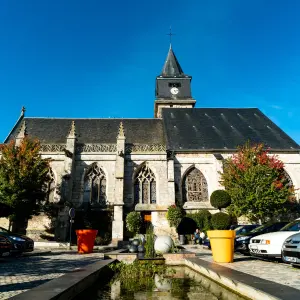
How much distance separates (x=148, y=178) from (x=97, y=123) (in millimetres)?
9302

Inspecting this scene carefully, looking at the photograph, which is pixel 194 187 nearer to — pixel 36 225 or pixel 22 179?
pixel 36 225

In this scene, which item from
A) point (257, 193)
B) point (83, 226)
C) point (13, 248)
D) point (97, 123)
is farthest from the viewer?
point (97, 123)

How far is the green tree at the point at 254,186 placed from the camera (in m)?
17.8

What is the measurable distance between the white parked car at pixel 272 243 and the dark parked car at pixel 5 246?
919cm

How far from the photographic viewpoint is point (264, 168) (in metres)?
18.7

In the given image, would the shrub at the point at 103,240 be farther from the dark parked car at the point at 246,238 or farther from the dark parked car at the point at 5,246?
the dark parked car at the point at 246,238

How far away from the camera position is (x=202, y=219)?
65.0 ft

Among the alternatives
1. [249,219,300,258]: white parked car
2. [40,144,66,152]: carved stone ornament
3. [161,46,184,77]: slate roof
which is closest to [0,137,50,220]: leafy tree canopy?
[40,144,66,152]: carved stone ornament

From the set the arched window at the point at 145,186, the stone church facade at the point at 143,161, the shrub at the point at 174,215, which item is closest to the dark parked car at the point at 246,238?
the shrub at the point at 174,215

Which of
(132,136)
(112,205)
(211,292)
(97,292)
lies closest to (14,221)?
(112,205)

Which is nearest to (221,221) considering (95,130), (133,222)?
(133,222)

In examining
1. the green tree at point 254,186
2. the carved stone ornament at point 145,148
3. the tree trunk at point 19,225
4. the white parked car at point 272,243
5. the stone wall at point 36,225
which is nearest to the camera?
the white parked car at point 272,243

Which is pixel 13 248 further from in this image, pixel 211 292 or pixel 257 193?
pixel 257 193

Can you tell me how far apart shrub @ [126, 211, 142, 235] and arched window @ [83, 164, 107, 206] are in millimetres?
3196
